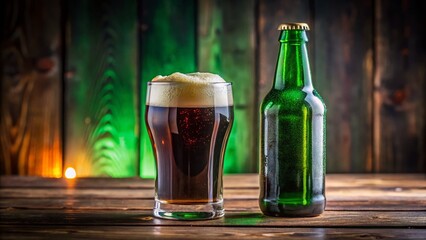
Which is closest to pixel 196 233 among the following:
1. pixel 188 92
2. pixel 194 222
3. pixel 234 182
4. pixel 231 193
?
pixel 194 222

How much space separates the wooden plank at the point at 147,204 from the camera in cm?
127

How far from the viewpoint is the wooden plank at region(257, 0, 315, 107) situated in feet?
7.11

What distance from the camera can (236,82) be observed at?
2.18 meters

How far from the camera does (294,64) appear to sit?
118 centimetres

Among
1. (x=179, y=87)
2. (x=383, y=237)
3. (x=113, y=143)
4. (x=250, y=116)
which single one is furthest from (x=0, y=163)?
(x=383, y=237)

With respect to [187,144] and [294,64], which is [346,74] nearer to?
[294,64]

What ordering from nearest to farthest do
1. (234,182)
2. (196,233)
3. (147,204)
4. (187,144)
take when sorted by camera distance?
(196,233), (187,144), (147,204), (234,182)

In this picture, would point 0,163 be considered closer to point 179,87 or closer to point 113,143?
point 113,143

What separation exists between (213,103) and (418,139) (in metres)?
1.26

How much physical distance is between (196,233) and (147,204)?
322mm

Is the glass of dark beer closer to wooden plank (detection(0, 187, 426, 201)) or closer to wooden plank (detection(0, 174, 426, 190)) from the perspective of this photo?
wooden plank (detection(0, 187, 426, 201))

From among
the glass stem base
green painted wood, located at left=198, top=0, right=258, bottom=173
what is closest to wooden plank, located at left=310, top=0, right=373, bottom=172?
green painted wood, located at left=198, top=0, right=258, bottom=173

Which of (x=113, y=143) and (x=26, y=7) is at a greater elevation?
(x=26, y=7)

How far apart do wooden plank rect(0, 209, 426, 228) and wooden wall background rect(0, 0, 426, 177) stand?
0.97 metres
